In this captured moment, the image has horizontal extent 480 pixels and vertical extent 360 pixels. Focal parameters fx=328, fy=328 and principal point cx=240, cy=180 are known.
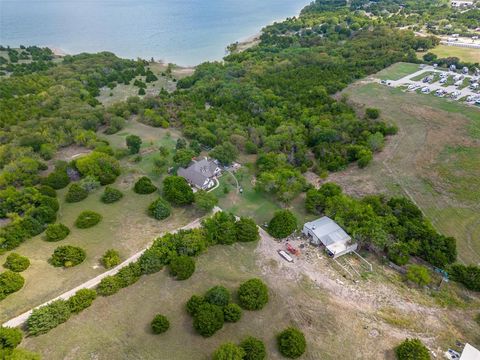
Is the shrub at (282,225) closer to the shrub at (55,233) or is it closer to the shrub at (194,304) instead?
the shrub at (194,304)

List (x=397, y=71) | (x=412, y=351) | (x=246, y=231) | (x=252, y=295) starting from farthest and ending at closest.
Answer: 1. (x=397, y=71)
2. (x=246, y=231)
3. (x=252, y=295)
4. (x=412, y=351)

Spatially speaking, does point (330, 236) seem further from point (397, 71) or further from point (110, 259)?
point (397, 71)

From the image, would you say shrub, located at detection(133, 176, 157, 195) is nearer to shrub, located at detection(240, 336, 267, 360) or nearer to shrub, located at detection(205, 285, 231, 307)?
shrub, located at detection(205, 285, 231, 307)

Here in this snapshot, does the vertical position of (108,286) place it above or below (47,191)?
below

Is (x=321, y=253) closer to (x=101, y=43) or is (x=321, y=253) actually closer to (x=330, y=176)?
(x=330, y=176)

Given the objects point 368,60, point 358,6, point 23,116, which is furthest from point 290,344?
point 358,6

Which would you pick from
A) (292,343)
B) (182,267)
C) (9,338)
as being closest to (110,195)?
(182,267)

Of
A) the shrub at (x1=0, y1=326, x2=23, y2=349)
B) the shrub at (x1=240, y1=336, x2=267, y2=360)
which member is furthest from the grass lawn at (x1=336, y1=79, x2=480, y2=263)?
the shrub at (x1=0, y1=326, x2=23, y2=349)
